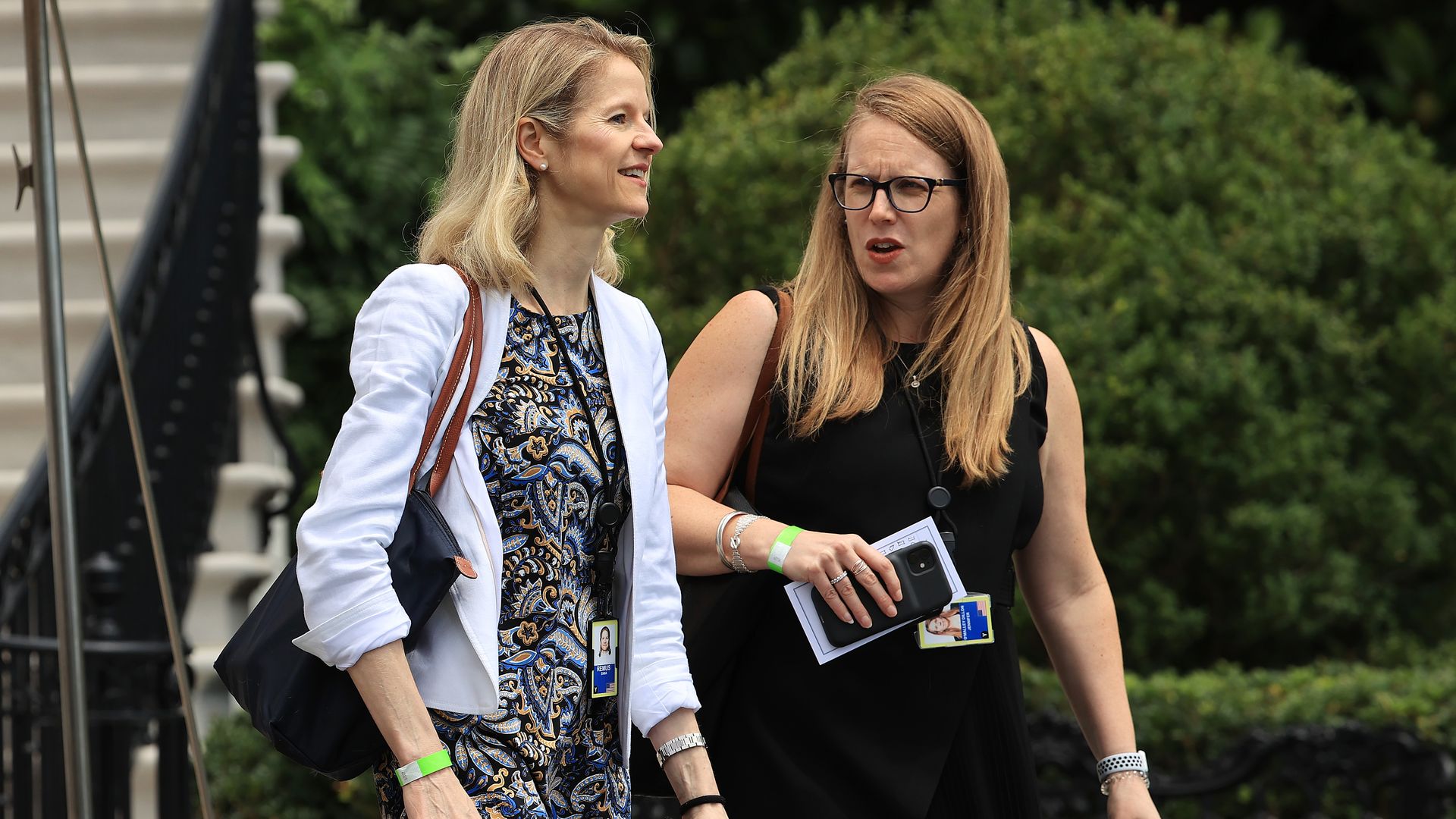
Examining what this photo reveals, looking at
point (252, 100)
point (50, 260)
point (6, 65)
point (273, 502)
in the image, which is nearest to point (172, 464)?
point (273, 502)

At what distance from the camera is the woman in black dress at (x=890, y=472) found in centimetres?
304

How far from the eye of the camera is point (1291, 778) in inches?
225

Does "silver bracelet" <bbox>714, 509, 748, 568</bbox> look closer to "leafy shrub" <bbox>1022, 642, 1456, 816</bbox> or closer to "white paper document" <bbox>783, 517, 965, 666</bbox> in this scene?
"white paper document" <bbox>783, 517, 965, 666</bbox>

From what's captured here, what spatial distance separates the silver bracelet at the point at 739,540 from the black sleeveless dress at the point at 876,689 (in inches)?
4.4

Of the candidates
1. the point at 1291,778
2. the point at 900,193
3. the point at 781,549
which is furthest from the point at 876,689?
the point at 1291,778

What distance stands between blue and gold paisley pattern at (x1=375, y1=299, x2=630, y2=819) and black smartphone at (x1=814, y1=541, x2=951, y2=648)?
1.78 feet

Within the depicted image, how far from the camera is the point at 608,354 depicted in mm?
2645

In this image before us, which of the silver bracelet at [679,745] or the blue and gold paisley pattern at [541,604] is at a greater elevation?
the blue and gold paisley pattern at [541,604]

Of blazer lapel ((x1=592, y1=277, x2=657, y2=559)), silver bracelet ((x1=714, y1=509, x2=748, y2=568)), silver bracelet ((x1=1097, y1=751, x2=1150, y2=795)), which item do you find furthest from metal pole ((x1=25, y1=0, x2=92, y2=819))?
silver bracelet ((x1=1097, y1=751, x2=1150, y2=795))

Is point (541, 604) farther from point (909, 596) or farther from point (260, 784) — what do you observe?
point (260, 784)

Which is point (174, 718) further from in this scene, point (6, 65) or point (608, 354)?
point (6, 65)

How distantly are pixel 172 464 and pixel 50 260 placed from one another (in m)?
4.21

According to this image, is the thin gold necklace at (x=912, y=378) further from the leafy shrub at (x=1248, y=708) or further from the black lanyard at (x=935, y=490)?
the leafy shrub at (x=1248, y=708)

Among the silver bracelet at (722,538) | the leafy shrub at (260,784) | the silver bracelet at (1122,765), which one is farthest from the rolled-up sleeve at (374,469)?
the leafy shrub at (260,784)
